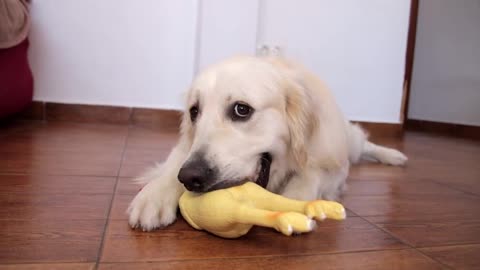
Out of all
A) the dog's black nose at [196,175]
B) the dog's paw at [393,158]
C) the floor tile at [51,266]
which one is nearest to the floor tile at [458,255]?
the dog's black nose at [196,175]

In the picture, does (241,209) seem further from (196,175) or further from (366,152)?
(366,152)

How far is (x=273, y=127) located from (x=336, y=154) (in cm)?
33

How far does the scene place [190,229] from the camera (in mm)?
1075

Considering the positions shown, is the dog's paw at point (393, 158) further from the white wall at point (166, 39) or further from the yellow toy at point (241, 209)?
the yellow toy at point (241, 209)

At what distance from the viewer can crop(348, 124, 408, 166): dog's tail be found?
7.48ft

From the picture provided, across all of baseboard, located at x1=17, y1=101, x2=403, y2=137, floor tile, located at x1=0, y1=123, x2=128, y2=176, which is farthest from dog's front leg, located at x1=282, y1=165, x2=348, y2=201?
baseboard, located at x1=17, y1=101, x2=403, y2=137

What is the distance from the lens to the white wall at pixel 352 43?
11.5 feet

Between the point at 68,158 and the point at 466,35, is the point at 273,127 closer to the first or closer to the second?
the point at 68,158

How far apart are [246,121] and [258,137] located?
0.20ft

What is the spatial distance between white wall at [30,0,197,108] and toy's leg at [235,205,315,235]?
2.64 metres

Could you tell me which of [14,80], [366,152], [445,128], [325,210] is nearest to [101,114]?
[14,80]

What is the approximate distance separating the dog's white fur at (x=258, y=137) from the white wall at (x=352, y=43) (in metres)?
2.07

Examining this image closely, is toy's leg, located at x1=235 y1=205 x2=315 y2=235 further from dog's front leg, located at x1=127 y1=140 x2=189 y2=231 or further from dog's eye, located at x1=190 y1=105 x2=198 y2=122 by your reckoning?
dog's eye, located at x1=190 y1=105 x2=198 y2=122

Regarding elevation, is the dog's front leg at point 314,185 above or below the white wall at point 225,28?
below
